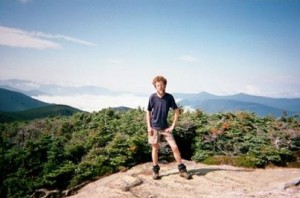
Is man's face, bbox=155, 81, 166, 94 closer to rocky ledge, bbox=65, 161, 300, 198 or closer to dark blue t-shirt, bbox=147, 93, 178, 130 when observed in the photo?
dark blue t-shirt, bbox=147, 93, 178, 130

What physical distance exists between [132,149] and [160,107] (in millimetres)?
3085

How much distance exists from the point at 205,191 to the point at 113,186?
8.39 ft

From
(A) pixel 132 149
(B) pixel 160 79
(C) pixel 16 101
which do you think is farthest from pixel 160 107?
(C) pixel 16 101

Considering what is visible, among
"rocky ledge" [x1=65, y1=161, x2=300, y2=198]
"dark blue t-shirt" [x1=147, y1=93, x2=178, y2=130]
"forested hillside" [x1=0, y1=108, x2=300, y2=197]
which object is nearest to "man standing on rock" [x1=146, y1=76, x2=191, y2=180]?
"dark blue t-shirt" [x1=147, y1=93, x2=178, y2=130]

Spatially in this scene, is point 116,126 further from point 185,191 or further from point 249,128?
point 185,191

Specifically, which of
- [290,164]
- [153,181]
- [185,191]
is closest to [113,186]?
[153,181]

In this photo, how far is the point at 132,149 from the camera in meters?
11.8

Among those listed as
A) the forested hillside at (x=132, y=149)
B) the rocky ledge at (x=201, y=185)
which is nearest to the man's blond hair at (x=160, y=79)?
the rocky ledge at (x=201, y=185)

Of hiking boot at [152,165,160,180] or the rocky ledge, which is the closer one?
the rocky ledge

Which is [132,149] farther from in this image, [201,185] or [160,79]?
[160,79]

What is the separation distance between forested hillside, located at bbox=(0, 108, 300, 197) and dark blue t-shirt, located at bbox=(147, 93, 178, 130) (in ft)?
8.88

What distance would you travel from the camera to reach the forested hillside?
1102 cm

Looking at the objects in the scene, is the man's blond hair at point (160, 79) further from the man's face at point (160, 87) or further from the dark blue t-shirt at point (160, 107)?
the dark blue t-shirt at point (160, 107)

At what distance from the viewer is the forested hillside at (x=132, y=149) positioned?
36.1 ft
